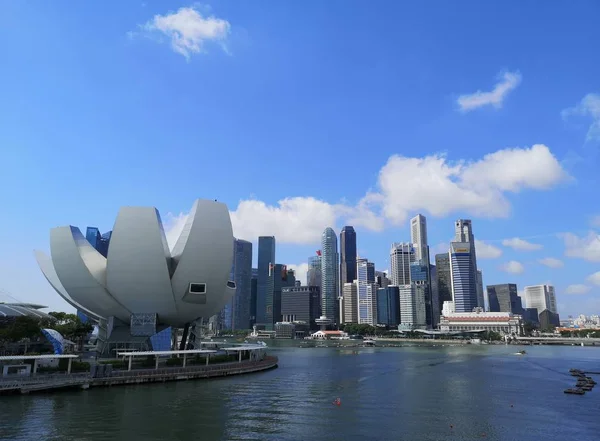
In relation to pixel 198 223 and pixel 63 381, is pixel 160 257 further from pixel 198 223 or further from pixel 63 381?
pixel 63 381

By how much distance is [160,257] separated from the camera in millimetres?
49812

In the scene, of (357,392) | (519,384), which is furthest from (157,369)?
(519,384)

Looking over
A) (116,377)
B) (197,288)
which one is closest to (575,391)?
(197,288)

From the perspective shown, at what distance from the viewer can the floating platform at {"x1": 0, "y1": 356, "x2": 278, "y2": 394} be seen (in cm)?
3548

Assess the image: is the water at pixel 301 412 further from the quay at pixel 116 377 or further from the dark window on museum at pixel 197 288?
the dark window on museum at pixel 197 288

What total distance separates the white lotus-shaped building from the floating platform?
894cm

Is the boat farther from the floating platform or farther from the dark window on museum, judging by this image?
the dark window on museum

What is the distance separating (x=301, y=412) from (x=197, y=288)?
23783 millimetres

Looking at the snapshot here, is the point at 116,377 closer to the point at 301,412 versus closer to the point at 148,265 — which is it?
the point at 148,265

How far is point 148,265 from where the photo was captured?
164 ft

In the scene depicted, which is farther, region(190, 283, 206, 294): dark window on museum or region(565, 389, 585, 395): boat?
region(190, 283, 206, 294): dark window on museum

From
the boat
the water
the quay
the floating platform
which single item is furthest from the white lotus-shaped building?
the boat

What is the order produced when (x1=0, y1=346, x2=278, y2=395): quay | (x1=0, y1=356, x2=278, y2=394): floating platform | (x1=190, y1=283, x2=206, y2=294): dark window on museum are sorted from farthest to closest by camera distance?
(x1=190, y1=283, x2=206, y2=294): dark window on museum, (x1=0, y1=346, x2=278, y2=395): quay, (x1=0, y1=356, x2=278, y2=394): floating platform

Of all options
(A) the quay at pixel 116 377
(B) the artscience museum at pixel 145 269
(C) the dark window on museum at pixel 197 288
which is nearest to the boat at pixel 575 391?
(A) the quay at pixel 116 377
